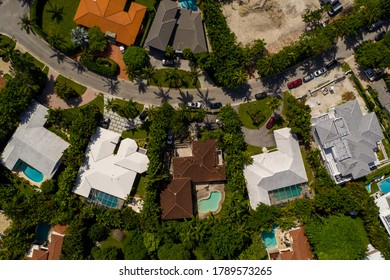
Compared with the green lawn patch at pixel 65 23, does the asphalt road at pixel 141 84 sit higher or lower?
lower

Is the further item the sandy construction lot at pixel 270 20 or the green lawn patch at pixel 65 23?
the sandy construction lot at pixel 270 20

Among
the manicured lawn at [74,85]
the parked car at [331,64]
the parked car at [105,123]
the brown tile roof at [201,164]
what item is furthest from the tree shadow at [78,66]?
the parked car at [331,64]

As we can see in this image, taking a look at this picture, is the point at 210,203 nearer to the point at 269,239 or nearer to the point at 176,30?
the point at 269,239

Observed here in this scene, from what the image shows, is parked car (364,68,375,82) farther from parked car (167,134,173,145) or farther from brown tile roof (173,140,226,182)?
parked car (167,134,173,145)

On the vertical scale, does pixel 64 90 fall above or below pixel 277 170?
above

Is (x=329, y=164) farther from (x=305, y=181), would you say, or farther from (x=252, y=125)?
(x=252, y=125)

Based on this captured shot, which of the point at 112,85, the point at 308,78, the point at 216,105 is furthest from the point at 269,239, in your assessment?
the point at 112,85

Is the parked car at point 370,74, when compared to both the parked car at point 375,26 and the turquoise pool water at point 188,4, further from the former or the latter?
the turquoise pool water at point 188,4
